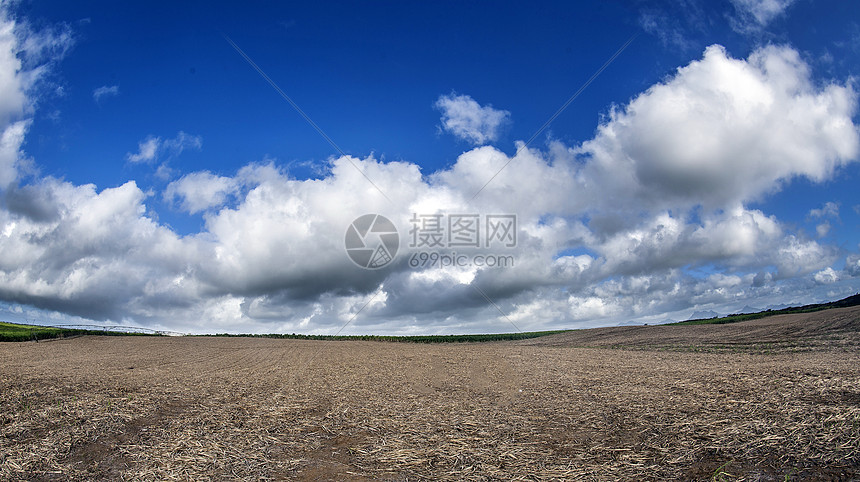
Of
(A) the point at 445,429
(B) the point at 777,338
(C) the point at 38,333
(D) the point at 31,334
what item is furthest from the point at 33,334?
(B) the point at 777,338

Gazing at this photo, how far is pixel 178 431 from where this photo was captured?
33.1 feet

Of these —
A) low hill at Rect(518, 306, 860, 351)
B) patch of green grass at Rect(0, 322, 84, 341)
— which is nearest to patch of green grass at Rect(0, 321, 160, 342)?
patch of green grass at Rect(0, 322, 84, 341)

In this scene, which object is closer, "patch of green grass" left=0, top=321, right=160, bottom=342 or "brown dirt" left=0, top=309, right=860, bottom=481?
"brown dirt" left=0, top=309, right=860, bottom=481

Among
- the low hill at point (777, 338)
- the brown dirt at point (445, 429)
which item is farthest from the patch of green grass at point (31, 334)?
the low hill at point (777, 338)

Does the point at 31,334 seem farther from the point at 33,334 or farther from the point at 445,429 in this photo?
the point at 445,429

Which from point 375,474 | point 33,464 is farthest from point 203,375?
point 375,474

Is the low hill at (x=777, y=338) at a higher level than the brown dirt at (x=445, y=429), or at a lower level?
lower

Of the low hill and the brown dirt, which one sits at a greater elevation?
the brown dirt

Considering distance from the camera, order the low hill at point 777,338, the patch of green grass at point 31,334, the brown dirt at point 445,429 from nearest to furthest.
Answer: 1. the brown dirt at point 445,429
2. the low hill at point 777,338
3. the patch of green grass at point 31,334

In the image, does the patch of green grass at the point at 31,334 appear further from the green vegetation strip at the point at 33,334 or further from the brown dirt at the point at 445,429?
the brown dirt at the point at 445,429

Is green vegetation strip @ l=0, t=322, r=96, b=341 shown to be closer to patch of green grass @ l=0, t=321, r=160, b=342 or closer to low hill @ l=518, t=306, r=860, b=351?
patch of green grass @ l=0, t=321, r=160, b=342

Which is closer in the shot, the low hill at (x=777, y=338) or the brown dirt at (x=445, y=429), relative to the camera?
the brown dirt at (x=445, y=429)

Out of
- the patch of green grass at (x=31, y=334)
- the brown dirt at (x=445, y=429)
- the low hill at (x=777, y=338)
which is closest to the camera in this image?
the brown dirt at (x=445, y=429)

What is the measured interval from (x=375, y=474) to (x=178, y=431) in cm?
533
